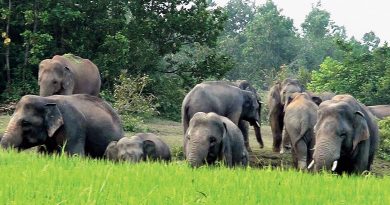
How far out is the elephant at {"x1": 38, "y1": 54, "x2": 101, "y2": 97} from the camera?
596 inches

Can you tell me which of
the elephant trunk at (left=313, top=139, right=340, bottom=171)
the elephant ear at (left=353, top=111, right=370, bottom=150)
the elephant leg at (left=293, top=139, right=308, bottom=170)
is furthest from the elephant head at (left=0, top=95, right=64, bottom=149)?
the elephant leg at (left=293, top=139, right=308, bottom=170)

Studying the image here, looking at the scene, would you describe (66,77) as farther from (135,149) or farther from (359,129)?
(359,129)

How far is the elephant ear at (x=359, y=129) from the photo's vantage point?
409 inches

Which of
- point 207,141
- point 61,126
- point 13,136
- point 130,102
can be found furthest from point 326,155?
point 130,102

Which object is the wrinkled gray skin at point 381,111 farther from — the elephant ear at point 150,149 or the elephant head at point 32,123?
the elephant head at point 32,123

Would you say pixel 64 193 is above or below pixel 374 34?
below

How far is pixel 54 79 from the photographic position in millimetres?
15156

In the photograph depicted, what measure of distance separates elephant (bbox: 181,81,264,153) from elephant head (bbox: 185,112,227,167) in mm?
4054

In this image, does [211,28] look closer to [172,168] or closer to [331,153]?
[331,153]

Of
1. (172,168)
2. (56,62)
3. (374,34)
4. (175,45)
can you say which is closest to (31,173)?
(172,168)

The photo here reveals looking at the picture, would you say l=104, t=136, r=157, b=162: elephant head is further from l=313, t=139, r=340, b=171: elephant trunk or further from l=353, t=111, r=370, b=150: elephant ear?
l=353, t=111, r=370, b=150: elephant ear

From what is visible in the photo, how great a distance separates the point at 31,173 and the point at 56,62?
8.79 m

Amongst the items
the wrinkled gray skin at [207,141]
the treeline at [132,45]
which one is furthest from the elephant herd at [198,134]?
the treeline at [132,45]

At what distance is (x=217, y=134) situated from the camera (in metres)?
10.2
